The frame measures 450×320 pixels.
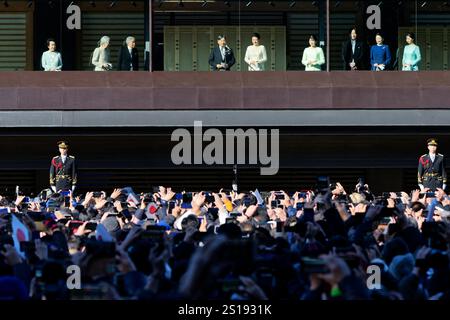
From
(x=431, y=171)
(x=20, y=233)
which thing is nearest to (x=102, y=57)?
(x=431, y=171)

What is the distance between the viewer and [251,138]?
1405 inches

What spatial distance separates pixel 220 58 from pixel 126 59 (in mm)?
2282

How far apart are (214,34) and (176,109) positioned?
6.72 feet

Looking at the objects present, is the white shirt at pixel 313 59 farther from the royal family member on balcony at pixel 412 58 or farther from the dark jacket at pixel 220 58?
the royal family member on balcony at pixel 412 58

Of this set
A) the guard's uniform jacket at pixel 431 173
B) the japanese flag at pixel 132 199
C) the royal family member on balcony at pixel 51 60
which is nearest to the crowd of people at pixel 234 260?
the japanese flag at pixel 132 199

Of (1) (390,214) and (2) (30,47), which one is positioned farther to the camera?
(2) (30,47)

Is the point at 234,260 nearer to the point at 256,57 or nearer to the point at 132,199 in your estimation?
the point at 132,199

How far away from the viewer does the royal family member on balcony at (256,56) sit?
3522 centimetres

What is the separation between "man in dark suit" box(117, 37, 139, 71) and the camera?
3553 centimetres

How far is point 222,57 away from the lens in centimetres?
3531

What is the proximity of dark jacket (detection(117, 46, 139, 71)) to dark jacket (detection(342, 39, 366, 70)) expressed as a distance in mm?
4998

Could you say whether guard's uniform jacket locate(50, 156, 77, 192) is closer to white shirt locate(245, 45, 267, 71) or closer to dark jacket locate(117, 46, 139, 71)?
dark jacket locate(117, 46, 139, 71)
